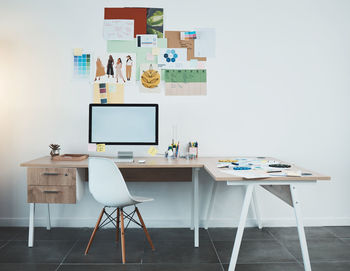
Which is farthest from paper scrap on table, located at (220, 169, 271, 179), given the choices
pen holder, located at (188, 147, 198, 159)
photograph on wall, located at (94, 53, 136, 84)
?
photograph on wall, located at (94, 53, 136, 84)

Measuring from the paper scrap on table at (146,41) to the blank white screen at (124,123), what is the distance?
25.5 inches

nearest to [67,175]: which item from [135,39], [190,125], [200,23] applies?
[190,125]

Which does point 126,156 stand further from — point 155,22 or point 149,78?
point 155,22

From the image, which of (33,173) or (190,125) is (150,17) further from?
(33,173)

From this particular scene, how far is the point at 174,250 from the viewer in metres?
2.57

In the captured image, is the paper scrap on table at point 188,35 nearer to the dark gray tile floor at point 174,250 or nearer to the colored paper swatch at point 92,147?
the colored paper swatch at point 92,147

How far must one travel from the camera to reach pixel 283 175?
6.56 ft

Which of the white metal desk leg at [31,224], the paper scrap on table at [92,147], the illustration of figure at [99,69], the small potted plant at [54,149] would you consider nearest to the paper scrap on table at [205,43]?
the illustration of figure at [99,69]

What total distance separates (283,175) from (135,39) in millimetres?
1896

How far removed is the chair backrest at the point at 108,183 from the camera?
228 centimetres

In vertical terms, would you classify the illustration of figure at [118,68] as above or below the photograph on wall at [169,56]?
below

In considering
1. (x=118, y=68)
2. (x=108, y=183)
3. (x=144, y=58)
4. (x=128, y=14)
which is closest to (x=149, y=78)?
(x=144, y=58)

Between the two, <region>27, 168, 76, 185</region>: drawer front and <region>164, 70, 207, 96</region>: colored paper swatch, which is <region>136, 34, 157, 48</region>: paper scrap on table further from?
<region>27, 168, 76, 185</region>: drawer front

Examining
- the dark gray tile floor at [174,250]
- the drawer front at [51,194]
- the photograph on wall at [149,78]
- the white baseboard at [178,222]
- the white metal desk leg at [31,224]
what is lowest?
the dark gray tile floor at [174,250]
